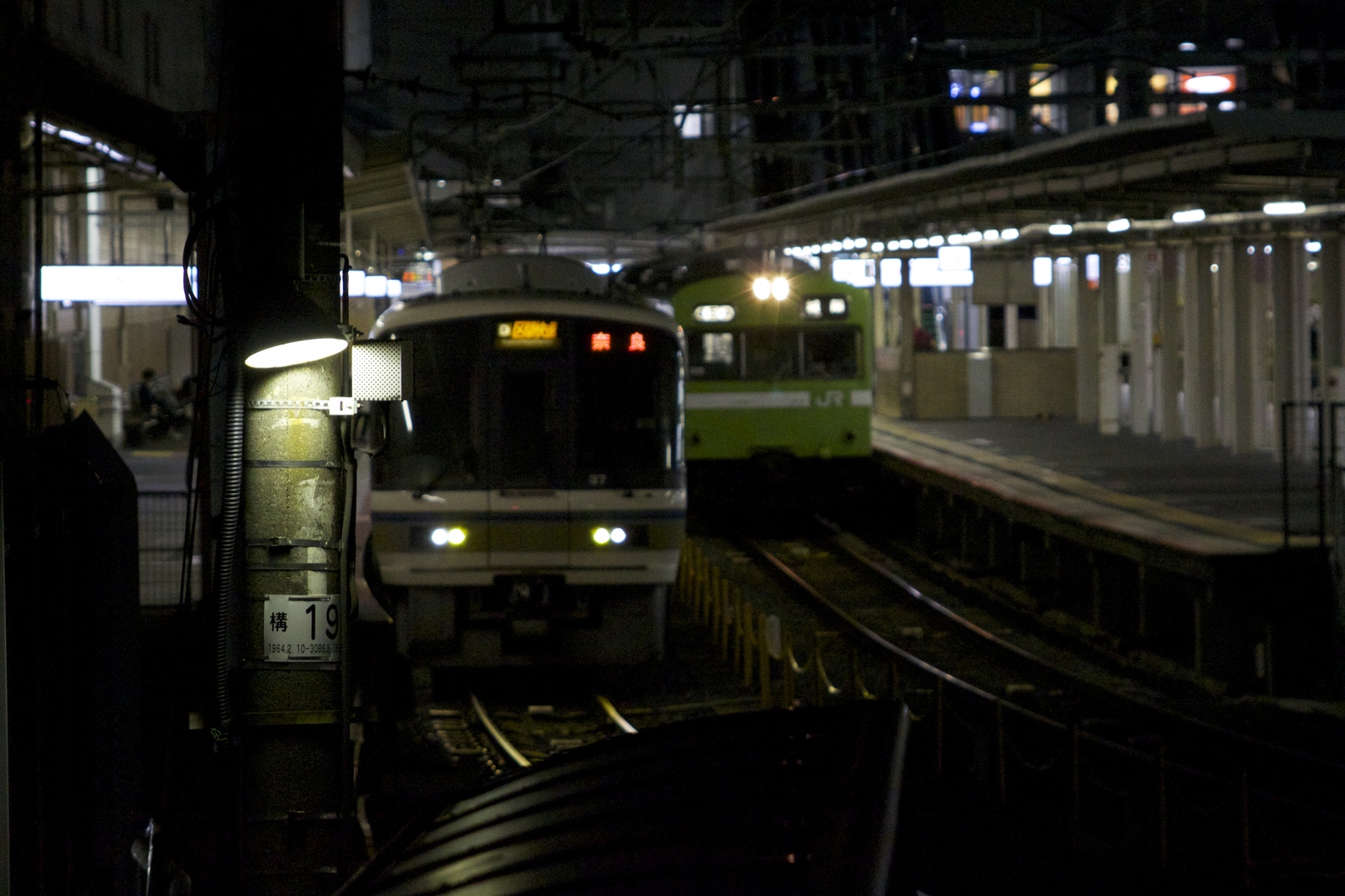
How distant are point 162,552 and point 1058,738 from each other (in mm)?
9741

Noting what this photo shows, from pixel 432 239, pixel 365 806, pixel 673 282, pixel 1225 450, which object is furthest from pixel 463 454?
pixel 432 239

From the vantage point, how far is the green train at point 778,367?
19438 millimetres

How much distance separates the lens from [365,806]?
860 centimetres

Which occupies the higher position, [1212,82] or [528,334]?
[1212,82]

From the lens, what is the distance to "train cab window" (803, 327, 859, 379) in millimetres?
19422

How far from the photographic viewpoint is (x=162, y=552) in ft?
52.9

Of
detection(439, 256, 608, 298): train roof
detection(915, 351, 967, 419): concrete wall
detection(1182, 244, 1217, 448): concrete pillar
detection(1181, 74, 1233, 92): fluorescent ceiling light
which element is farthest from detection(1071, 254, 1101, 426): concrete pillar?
detection(439, 256, 608, 298): train roof

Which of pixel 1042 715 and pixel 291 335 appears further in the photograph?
pixel 1042 715

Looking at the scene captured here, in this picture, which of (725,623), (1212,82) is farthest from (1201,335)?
(725,623)

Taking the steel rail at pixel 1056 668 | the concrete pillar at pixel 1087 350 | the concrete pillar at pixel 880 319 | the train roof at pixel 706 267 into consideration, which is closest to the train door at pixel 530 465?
the steel rail at pixel 1056 668

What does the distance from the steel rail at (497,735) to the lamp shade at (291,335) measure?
379cm

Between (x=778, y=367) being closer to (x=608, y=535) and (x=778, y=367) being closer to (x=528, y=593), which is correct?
(x=608, y=535)

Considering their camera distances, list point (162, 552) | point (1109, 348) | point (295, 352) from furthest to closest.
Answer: point (1109, 348), point (162, 552), point (295, 352)

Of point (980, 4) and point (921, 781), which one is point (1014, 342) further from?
point (921, 781)
